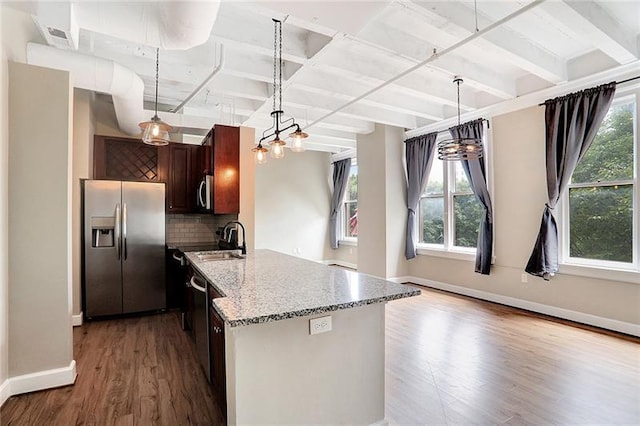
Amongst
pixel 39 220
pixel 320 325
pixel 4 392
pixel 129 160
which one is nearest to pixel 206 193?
pixel 129 160

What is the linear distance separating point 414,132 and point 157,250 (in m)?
4.69

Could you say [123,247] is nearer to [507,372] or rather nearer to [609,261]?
[507,372]

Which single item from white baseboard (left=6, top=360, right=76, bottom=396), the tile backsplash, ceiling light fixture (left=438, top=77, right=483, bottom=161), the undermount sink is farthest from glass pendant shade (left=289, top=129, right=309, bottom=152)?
white baseboard (left=6, top=360, right=76, bottom=396)

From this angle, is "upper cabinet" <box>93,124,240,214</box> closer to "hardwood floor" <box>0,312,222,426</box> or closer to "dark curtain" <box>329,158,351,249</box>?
"hardwood floor" <box>0,312,222,426</box>

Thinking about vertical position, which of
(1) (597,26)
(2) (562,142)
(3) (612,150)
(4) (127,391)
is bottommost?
(4) (127,391)

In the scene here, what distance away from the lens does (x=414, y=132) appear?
19.7 feet

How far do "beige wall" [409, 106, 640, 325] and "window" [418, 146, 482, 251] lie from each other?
1.44 feet

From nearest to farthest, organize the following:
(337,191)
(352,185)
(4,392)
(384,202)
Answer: (4,392)
(384,202)
(352,185)
(337,191)

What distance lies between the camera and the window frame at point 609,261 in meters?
3.46

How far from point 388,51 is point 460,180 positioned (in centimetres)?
287

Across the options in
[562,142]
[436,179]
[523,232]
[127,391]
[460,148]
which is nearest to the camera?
[127,391]

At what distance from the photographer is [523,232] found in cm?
443

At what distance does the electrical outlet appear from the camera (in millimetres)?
1665

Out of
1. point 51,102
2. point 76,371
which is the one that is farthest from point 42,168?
point 76,371
